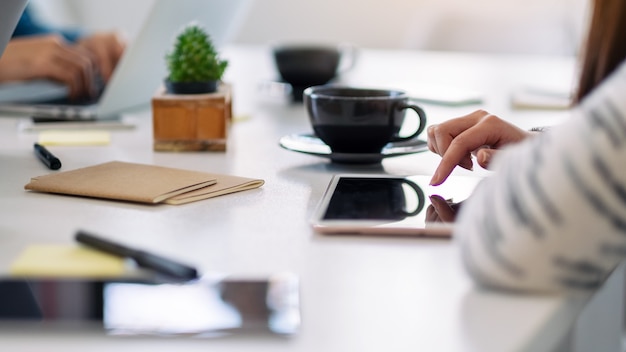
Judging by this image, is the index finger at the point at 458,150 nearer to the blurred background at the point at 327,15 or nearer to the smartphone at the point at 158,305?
the smartphone at the point at 158,305

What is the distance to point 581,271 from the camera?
55cm

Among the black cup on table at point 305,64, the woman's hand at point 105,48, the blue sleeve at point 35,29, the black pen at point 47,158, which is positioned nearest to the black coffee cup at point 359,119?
the black pen at point 47,158

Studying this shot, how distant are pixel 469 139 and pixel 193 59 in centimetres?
39

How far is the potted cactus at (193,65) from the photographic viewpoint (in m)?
1.11

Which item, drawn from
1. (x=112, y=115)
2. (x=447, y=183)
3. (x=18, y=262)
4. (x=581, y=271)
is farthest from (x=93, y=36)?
(x=581, y=271)

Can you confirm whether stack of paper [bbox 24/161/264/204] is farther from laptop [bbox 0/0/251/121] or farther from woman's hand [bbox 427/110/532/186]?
laptop [bbox 0/0/251/121]

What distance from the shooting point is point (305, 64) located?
1.59 metres

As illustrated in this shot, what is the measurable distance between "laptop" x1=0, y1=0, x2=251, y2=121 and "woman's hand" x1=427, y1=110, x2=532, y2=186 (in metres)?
0.44

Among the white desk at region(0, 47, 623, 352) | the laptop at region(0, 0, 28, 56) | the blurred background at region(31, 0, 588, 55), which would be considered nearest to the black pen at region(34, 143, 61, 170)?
the white desk at region(0, 47, 623, 352)

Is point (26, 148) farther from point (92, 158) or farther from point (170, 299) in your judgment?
point (170, 299)

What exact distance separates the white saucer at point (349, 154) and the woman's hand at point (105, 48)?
2.58 ft

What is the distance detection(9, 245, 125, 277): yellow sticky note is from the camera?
23.0 inches

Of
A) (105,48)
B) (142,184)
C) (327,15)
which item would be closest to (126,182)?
(142,184)

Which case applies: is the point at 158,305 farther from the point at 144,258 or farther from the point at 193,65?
the point at 193,65
